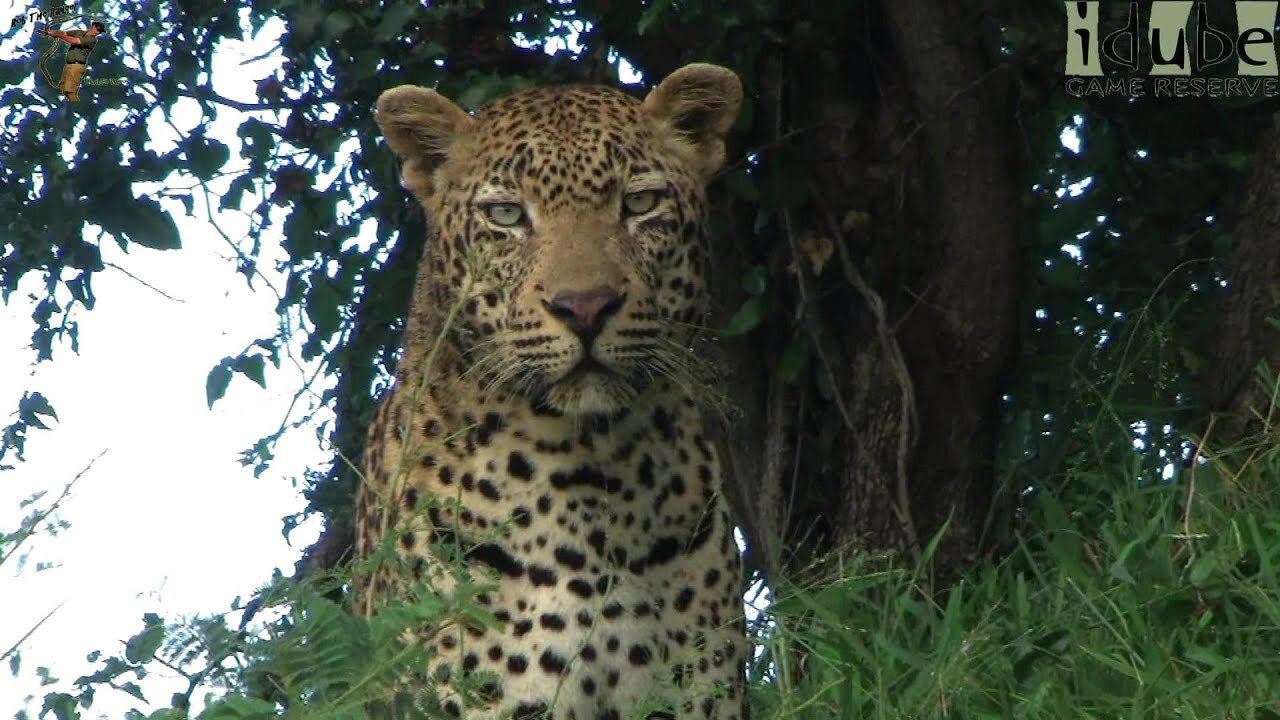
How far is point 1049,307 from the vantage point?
7094 millimetres

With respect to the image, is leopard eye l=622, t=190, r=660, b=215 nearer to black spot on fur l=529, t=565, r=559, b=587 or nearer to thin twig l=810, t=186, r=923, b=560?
black spot on fur l=529, t=565, r=559, b=587

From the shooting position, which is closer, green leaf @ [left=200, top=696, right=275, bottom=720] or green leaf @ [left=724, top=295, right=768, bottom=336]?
green leaf @ [left=200, top=696, right=275, bottom=720]

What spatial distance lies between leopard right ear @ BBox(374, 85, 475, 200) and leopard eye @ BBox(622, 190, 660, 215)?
0.50 meters

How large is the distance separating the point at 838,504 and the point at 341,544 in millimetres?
1820

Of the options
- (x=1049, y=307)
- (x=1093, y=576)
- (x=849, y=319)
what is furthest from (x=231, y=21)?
(x=1093, y=576)

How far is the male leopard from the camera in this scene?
4500 mm

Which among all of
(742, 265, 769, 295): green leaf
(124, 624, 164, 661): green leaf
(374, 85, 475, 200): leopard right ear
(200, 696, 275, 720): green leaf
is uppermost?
(374, 85, 475, 200): leopard right ear

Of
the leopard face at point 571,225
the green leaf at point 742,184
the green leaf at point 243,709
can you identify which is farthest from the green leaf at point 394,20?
the green leaf at point 243,709

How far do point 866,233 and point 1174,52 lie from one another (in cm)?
108

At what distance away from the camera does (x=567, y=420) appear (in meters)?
4.73

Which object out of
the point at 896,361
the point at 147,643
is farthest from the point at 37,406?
the point at 147,643

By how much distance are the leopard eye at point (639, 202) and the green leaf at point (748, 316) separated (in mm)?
1702

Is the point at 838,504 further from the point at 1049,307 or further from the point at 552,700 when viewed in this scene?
the point at 552,700

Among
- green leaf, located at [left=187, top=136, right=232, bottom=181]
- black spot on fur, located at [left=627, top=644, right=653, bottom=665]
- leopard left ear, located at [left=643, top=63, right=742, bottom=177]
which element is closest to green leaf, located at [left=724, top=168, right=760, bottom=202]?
leopard left ear, located at [left=643, top=63, right=742, bottom=177]
